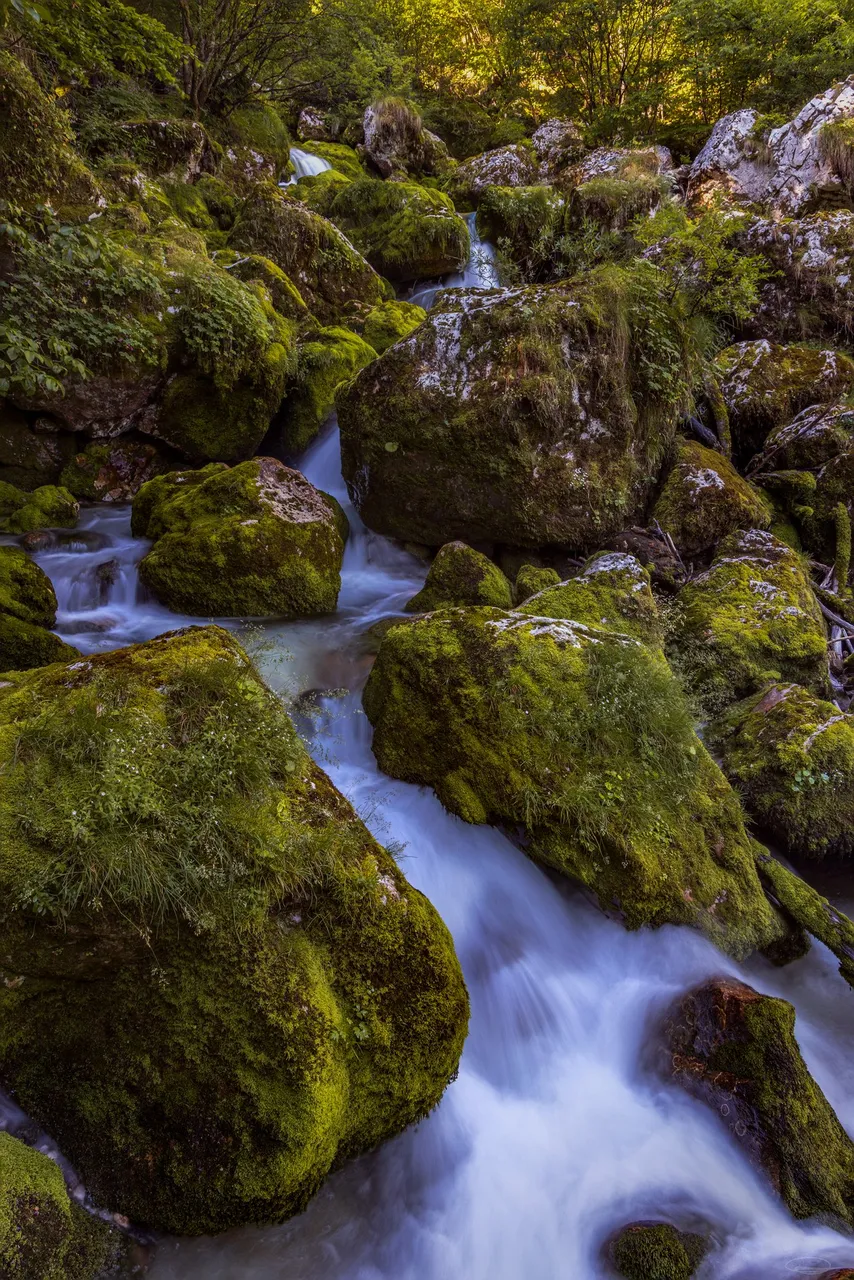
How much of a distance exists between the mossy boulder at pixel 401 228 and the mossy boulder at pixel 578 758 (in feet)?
37.9

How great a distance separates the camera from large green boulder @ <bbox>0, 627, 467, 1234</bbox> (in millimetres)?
2203

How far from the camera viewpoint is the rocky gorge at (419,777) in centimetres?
229

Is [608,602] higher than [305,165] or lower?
lower

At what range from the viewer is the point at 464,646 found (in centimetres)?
427

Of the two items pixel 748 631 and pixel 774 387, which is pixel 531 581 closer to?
pixel 748 631

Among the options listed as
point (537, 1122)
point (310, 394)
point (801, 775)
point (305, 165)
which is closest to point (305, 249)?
point (310, 394)

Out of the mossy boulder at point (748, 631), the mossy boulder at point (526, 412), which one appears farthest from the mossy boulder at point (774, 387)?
the mossy boulder at point (748, 631)

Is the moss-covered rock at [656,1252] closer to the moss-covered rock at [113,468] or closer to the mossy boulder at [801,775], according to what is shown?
the mossy boulder at [801,775]

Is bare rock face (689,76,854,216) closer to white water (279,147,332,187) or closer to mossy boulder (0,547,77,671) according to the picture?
white water (279,147,332,187)

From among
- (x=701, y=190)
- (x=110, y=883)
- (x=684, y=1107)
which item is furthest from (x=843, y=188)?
(x=110, y=883)

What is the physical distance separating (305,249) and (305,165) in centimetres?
804

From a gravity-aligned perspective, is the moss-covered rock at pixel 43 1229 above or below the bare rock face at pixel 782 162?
below

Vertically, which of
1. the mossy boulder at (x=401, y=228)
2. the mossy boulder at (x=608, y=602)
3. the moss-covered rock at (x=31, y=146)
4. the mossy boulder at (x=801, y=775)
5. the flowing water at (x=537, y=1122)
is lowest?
the flowing water at (x=537, y=1122)

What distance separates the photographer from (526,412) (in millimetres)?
6652
